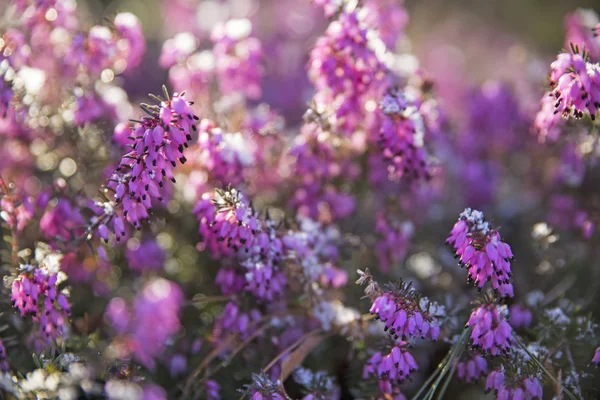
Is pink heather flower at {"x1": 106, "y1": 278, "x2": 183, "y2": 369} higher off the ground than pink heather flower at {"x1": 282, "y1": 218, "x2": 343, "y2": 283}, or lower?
lower

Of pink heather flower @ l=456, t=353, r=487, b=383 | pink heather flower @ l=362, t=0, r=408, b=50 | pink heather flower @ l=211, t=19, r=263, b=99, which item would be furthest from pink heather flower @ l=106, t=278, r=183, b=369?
pink heather flower @ l=362, t=0, r=408, b=50

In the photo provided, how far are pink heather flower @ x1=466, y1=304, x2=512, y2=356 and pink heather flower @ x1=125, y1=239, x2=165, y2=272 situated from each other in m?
1.92

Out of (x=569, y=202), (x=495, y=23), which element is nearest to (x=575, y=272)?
(x=569, y=202)

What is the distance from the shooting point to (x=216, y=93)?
12.3 feet

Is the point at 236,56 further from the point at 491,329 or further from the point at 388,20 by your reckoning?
the point at 491,329

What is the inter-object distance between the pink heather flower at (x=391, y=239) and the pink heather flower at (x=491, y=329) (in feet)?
2.98

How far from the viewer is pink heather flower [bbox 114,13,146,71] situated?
3.38m

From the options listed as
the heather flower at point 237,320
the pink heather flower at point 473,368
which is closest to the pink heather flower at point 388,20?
the heather flower at point 237,320

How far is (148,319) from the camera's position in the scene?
3258 mm

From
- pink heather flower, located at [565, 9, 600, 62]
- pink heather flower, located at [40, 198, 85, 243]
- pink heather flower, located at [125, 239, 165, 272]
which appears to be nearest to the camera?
pink heather flower, located at [40, 198, 85, 243]

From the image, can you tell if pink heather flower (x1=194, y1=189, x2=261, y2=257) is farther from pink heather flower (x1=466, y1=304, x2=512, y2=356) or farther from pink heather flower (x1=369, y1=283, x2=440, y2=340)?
pink heather flower (x1=466, y1=304, x2=512, y2=356)

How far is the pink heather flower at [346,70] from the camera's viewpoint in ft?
9.65

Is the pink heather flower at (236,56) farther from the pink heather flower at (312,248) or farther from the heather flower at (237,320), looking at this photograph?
the heather flower at (237,320)

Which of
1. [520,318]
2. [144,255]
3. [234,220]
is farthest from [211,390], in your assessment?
[520,318]
